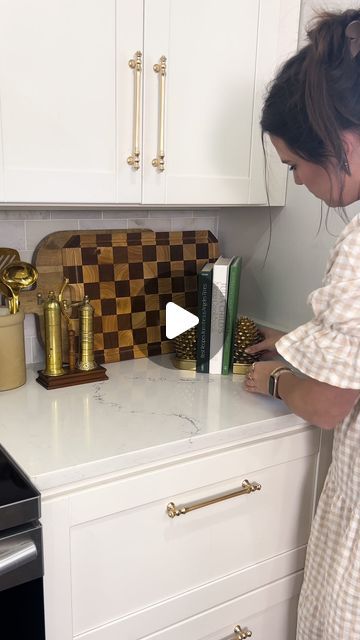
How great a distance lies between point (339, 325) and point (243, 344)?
58 centimetres

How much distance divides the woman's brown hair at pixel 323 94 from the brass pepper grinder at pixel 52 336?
66 centimetres

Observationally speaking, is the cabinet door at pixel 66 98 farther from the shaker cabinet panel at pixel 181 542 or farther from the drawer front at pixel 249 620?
the drawer front at pixel 249 620

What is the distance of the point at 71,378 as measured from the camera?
139cm

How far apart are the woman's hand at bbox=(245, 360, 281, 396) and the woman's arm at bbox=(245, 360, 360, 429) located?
0.08 metres

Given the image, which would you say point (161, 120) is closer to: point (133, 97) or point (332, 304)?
point (133, 97)

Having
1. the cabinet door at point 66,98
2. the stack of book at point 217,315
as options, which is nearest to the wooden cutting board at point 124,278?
the stack of book at point 217,315

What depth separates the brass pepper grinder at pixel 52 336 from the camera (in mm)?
1374

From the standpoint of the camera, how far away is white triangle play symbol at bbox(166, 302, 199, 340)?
1556 mm

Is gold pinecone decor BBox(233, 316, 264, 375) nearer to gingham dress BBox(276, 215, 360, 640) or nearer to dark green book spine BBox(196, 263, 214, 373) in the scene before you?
dark green book spine BBox(196, 263, 214, 373)

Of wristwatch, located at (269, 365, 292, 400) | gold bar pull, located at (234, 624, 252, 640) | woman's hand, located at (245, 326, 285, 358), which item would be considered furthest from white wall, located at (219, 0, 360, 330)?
gold bar pull, located at (234, 624, 252, 640)

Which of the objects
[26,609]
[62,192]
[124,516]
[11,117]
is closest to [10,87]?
[11,117]

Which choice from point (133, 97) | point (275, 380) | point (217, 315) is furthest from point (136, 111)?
point (275, 380)

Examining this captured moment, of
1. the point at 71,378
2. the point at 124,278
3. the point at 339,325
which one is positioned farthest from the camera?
the point at 124,278

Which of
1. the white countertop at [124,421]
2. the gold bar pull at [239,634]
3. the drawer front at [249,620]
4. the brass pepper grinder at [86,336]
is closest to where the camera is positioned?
the white countertop at [124,421]
